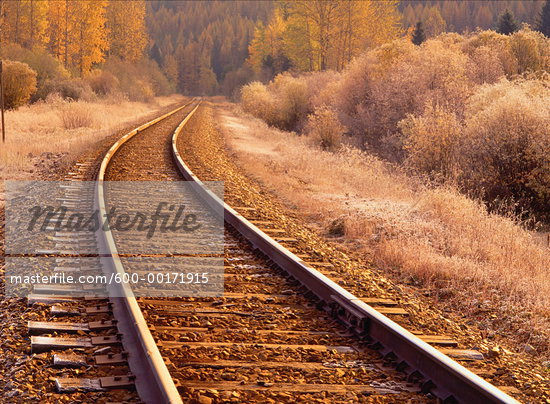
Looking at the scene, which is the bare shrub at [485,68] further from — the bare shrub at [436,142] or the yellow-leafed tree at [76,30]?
the yellow-leafed tree at [76,30]

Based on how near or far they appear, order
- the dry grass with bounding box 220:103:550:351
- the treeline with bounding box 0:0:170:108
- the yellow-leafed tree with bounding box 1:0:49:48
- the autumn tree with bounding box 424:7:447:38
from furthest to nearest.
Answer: the autumn tree with bounding box 424:7:447:38
the yellow-leafed tree with bounding box 1:0:49:48
the treeline with bounding box 0:0:170:108
the dry grass with bounding box 220:103:550:351

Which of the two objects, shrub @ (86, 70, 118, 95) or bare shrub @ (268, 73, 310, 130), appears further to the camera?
shrub @ (86, 70, 118, 95)

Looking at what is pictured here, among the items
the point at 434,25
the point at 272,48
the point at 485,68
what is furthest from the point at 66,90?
the point at 434,25

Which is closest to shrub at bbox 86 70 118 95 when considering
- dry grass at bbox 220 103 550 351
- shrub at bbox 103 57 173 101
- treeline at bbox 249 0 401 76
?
shrub at bbox 103 57 173 101

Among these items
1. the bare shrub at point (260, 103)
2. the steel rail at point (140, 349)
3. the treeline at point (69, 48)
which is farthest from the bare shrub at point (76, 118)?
the steel rail at point (140, 349)

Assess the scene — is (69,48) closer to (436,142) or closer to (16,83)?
(16,83)

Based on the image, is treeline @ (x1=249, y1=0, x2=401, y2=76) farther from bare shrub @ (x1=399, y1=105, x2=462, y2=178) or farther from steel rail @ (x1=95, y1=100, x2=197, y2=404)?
steel rail @ (x1=95, y1=100, x2=197, y2=404)

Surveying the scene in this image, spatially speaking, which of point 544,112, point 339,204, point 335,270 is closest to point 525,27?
point 544,112

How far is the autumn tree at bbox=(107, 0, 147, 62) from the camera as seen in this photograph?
67438 mm

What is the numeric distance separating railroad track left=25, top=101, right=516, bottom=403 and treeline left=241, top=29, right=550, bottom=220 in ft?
25.2

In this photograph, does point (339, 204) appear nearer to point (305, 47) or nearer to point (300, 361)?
point (300, 361)

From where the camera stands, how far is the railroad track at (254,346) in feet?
12.2

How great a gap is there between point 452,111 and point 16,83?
2230 cm

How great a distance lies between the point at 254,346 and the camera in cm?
→ 445
